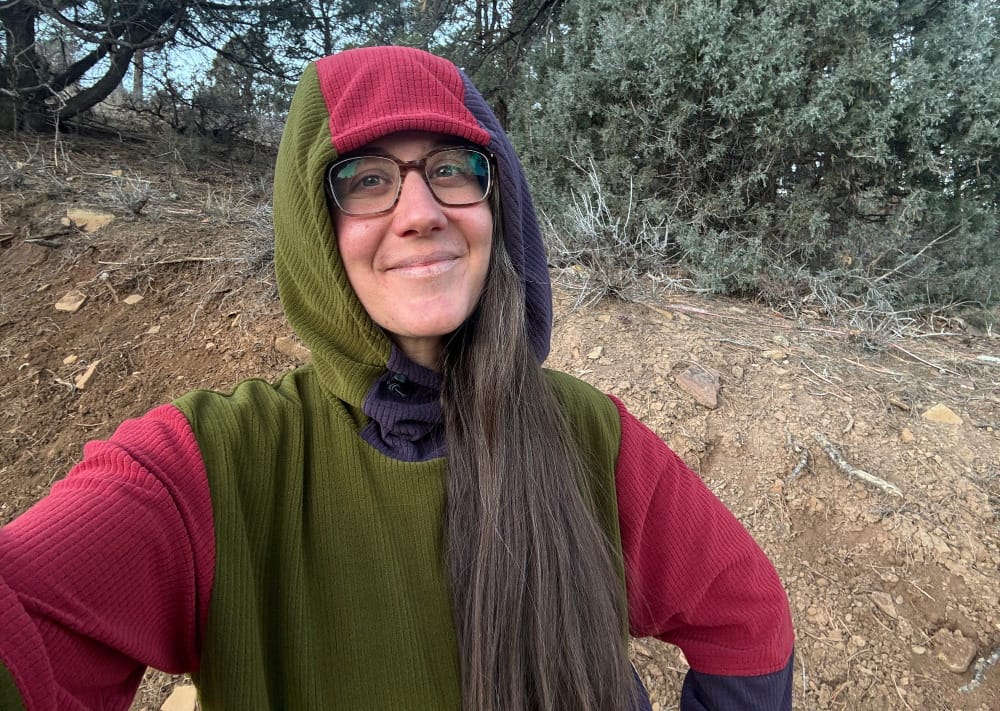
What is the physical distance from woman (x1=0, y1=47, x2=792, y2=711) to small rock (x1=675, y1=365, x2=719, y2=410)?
6.15ft

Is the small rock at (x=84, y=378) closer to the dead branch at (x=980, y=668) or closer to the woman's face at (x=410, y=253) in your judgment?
the woman's face at (x=410, y=253)

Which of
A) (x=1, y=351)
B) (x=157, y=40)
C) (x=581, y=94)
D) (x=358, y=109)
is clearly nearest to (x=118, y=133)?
(x=157, y=40)

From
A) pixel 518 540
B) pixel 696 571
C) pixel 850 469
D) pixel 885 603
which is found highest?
pixel 518 540

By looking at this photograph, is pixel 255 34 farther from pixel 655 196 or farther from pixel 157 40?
pixel 655 196

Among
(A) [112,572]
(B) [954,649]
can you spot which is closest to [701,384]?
(B) [954,649]

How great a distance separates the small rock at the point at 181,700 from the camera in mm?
1940

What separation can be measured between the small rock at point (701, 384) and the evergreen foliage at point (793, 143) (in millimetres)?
1232

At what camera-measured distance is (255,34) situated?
650 centimetres

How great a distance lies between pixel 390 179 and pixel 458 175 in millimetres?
135

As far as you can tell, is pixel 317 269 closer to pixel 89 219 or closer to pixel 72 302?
pixel 72 302

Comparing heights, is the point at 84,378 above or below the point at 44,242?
below

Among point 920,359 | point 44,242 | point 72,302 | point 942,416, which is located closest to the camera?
point 942,416

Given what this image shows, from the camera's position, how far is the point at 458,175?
1106 mm

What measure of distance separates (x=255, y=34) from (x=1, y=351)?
15.7 ft
